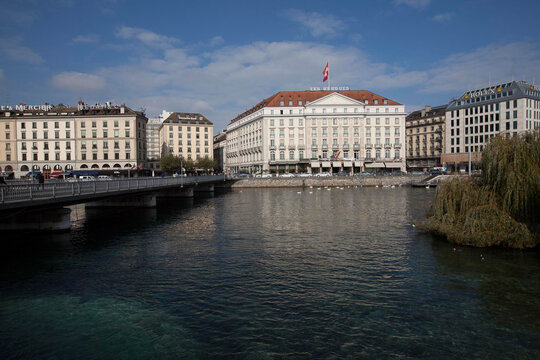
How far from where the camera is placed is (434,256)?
19750mm

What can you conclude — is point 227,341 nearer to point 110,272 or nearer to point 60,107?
point 110,272

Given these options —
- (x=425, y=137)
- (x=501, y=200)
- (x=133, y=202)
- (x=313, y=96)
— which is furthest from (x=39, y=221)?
(x=425, y=137)

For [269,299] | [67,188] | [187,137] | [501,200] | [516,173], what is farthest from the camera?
[187,137]

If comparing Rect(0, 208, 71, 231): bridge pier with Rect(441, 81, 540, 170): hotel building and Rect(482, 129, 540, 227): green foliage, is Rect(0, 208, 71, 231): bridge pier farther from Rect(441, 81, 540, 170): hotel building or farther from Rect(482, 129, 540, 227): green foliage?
Rect(441, 81, 540, 170): hotel building

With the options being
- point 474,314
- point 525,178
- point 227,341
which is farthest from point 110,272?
point 525,178

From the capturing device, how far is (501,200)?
20.5 metres

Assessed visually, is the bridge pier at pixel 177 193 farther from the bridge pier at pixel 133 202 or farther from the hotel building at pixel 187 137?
the hotel building at pixel 187 137

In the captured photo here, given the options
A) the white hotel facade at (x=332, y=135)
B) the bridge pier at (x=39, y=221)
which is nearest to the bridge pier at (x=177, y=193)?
the bridge pier at (x=39, y=221)

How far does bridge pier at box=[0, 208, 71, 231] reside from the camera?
2681cm

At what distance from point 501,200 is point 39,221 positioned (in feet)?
101

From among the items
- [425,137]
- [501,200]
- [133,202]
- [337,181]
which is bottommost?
[133,202]

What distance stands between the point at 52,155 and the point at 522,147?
329ft

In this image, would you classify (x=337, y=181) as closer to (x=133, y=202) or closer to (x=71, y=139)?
(x=133, y=202)

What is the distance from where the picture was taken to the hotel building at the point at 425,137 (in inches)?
4921
